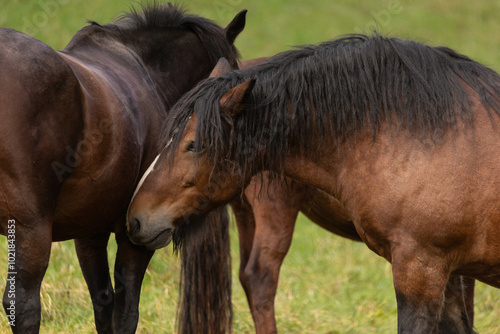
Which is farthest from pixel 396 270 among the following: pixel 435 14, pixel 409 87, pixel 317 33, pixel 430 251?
pixel 435 14

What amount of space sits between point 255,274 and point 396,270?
6.17 feet

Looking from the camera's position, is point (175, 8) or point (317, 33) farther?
point (317, 33)

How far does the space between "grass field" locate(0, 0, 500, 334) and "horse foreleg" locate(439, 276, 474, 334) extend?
1.29m

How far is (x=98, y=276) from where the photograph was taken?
12.7ft

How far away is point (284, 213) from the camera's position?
15.6ft

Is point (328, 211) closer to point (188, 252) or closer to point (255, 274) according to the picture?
point (255, 274)

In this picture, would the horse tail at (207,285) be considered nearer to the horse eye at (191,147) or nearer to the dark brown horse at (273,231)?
the dark brown horse at (273,231)

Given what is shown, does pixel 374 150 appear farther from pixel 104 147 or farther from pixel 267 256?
pixel 267 256

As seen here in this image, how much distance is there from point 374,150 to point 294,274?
4.73m

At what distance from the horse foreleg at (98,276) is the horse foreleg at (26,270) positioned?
884 mm

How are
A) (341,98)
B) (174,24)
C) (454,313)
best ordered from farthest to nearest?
(174,24) < (454,313) < (341,98)

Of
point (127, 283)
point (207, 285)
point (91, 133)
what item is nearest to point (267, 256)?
point (207, 285)

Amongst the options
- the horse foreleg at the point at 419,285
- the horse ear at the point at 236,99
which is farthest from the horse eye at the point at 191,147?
the horse foreleg at the point at 419,285

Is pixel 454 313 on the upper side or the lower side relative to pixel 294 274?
lower
